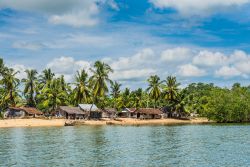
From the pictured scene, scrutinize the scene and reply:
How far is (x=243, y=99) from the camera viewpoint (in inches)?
4326

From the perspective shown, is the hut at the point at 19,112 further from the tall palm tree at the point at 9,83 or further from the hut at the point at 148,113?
the hut at the point at 148,113

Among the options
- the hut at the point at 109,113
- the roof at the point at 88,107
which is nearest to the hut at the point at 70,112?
the roof at the point at 88,107

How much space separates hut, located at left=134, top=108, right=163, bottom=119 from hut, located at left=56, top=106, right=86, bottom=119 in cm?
2410

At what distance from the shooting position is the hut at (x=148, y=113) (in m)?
127

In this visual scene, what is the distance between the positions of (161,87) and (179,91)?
6400mm

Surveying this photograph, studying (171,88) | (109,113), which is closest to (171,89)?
(171,88)

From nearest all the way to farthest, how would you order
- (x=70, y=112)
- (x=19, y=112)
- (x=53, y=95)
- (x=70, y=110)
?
1. (x=70, y=112)
2. (x=19, y=112)
3. (x=70, y=110)
4. (x=53, y=95)

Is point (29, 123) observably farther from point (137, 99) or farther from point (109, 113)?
point (137, 99)

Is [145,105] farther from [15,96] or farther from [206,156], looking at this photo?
[206,156]

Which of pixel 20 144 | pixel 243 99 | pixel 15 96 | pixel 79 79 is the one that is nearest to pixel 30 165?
pixel 20 144

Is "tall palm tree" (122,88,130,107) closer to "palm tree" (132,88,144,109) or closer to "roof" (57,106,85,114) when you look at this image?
"palm tree" (132,88,144,109)

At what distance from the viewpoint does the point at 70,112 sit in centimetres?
10469

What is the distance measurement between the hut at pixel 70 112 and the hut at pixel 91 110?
123cm

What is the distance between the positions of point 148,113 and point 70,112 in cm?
3286
